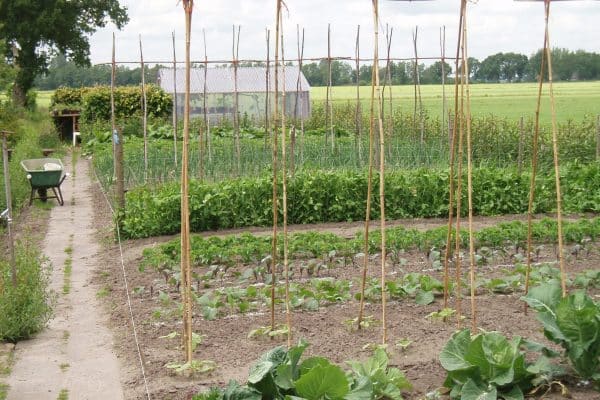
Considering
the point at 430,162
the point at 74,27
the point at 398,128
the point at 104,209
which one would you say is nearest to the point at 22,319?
the point at 104,209

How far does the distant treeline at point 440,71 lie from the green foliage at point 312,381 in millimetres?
10133

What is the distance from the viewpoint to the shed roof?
26.0 m

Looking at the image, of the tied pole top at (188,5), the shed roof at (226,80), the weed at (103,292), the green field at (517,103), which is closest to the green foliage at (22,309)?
the weed at (103,292)

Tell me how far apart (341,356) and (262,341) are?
72 cm

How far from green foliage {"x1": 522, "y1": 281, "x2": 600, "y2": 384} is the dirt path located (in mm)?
2764

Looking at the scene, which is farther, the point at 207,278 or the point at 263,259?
the point at 263,259

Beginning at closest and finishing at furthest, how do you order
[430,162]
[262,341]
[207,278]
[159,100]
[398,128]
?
1. [262,341]
2. [207,278]
3. [430,162]
4. [398,128]
5. [159,100]

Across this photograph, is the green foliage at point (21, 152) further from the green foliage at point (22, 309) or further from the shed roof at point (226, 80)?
the green foliage at point (22, 309)

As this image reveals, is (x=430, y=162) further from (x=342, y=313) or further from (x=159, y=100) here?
(x=159, y=100)

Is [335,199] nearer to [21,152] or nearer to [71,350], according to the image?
[71,350]

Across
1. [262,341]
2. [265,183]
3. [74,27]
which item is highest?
[74,27]

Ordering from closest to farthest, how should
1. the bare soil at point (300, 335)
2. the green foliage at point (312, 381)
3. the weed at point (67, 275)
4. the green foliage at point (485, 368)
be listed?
the green foliage at point (312, 381) → the green foliage at point (485, 368) → the bare soil at point (300, 335) → the weed at point (67, 275)

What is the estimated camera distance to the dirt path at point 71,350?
577 centimetres

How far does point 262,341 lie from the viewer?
6.34 metres
